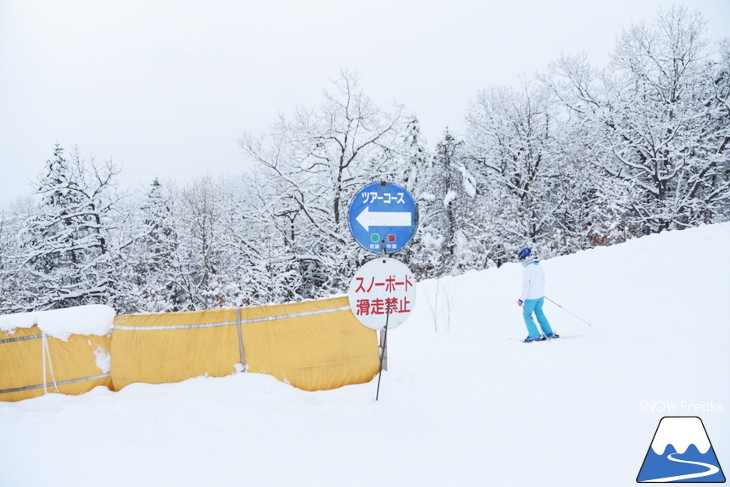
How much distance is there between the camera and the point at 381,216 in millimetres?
4195

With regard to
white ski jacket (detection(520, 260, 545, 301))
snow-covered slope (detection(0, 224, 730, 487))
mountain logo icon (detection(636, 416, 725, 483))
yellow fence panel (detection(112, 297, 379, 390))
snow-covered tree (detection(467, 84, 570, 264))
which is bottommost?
snow-covered slope (detection(0, 224, 730, 487))

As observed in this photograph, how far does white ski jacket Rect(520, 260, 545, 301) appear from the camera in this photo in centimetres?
675

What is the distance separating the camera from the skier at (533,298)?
6.65 meters

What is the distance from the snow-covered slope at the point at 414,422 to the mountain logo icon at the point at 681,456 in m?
0.08

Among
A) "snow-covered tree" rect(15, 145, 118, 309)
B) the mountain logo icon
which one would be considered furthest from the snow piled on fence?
"snow-covered tree" rect(15, 145, 118, 309)

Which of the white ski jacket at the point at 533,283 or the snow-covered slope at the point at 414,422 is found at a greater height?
the white ski jacket at the point at 533,283

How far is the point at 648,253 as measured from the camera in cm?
1060

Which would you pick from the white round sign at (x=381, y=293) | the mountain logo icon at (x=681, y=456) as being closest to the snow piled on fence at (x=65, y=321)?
the white round sign at (x=381, y=293)

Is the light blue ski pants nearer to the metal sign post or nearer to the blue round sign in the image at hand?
the metal sign post

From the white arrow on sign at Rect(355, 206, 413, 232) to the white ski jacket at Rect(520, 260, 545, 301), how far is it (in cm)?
350

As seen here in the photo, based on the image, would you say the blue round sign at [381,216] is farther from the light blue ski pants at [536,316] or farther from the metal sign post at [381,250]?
the light blue ski pants at [536,316]

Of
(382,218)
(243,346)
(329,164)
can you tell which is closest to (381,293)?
(382,218)

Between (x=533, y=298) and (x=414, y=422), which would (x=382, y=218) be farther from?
(x=533, y=298)

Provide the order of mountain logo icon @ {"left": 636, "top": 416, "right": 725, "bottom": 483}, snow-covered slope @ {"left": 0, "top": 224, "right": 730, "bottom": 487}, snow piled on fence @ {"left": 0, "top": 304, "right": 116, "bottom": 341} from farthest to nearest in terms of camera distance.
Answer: snow piled on fence @ {"left": 0, "top": 304, "right": 116, "bottom": 341}
snow-covered slope @ {"left": 0, "top": 224, "right": 730, "bottom": 487}
mountain logo icon @ {"left": 636, "top": 416, "right": 725, "bottom": 483}
